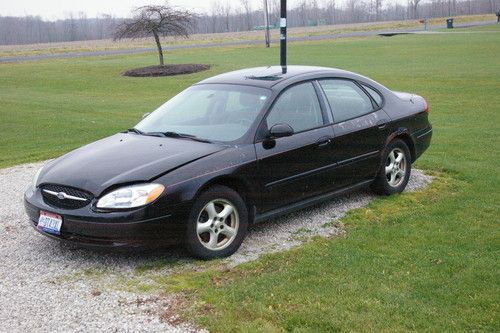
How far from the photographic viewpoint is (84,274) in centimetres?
509

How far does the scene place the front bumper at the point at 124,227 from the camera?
493cm

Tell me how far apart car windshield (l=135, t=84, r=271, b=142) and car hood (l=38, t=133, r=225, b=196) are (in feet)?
0.79

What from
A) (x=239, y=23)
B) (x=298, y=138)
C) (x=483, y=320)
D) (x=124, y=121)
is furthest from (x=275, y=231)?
(x=239, y=23)

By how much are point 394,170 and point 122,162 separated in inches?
133

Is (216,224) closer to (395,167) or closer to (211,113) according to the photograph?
(211,113)

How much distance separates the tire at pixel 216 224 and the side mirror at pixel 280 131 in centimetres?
69

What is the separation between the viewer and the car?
5.04 meters

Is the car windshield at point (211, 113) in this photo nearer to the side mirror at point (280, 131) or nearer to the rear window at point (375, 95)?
the side mirror at point (280, 131)

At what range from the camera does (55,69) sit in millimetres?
33500

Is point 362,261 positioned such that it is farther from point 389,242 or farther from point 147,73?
point 147,73

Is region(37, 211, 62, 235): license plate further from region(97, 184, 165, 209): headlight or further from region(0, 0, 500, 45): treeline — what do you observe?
region(0, 0, 500, 45): treeline

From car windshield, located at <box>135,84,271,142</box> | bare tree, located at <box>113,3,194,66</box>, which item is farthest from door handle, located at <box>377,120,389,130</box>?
bare tree, located at <box>113,3,194,66</box>

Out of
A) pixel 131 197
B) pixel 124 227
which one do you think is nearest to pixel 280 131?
pixel 131 197

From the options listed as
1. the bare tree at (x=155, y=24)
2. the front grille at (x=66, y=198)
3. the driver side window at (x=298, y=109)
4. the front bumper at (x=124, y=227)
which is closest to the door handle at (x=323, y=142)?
the driver side window at (x=298, y=109)
